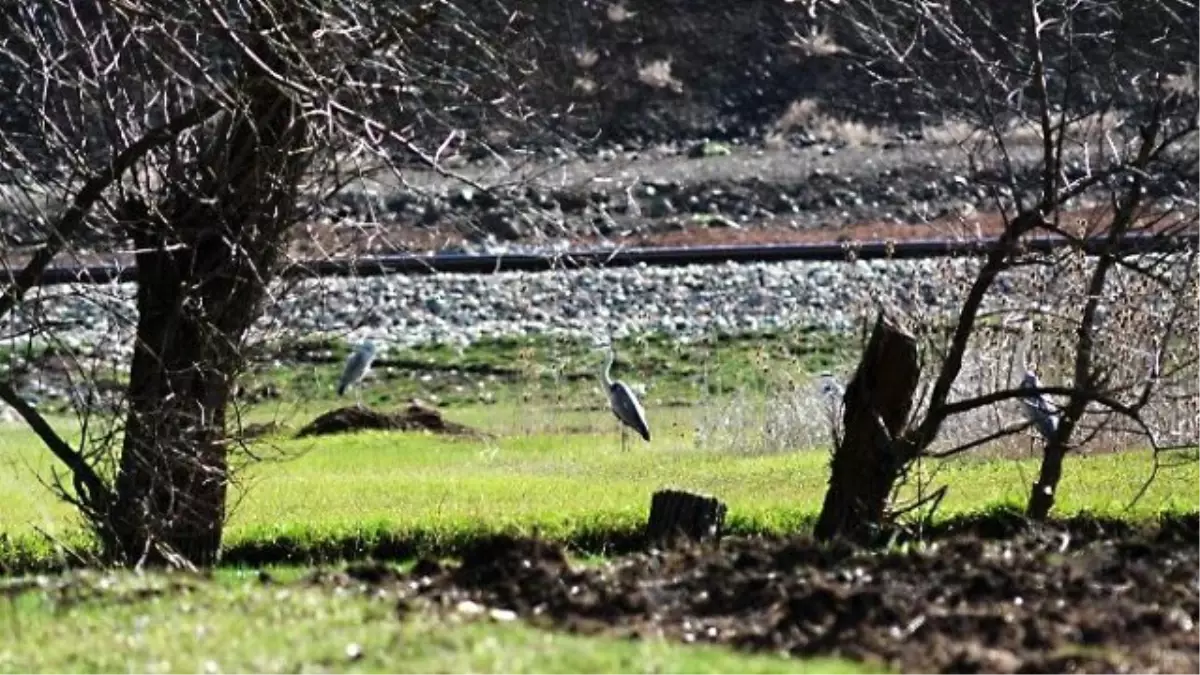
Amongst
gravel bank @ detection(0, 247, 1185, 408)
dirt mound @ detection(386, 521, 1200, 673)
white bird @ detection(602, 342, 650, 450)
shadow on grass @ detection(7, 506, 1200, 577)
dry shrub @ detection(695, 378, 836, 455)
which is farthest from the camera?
gravel bank @ detection(0, 247, 1185, 408)

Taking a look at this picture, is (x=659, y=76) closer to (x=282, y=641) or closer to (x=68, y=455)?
(x=68, y=455)

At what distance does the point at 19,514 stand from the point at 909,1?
23.2 ft

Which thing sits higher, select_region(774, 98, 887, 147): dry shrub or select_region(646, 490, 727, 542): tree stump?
select_region(774, 98, 887, 147): dry shrub

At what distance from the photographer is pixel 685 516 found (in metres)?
11.8

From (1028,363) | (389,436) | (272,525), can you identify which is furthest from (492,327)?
(272,525)

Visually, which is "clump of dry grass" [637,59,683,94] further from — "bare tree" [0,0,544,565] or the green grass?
the green grass

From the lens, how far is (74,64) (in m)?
12.9

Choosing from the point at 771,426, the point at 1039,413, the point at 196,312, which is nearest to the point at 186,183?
the point at 196,312

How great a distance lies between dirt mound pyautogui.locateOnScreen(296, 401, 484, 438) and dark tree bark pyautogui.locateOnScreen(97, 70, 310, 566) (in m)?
10.5

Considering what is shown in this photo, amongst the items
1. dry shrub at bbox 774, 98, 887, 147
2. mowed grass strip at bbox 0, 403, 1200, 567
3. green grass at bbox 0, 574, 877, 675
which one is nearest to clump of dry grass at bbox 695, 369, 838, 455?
mowed grass strip at bbox 0, 403, 1200, 567

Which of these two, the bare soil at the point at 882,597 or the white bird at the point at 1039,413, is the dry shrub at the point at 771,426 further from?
the bare soil at the point at 882,597

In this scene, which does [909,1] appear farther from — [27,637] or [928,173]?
[928,173]

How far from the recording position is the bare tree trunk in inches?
459

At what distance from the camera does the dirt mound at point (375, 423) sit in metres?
23.0
